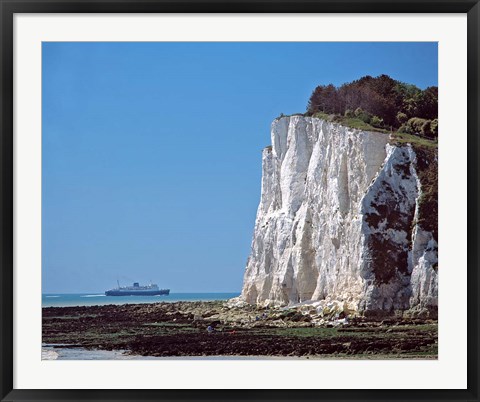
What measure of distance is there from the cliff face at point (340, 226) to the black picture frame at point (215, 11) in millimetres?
12477

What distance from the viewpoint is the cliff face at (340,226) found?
24719 millimetres

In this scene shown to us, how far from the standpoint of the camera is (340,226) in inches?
1137

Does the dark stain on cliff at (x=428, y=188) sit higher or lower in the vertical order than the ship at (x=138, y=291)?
higher

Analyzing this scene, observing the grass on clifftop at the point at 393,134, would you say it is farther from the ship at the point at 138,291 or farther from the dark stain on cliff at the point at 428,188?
the ship at the point at 138,291

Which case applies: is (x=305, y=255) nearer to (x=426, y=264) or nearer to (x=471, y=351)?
(x=426, y=264)

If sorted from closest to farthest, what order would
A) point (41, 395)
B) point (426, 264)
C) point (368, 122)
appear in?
point (41, 395), point (426, 264), point (368, 122)

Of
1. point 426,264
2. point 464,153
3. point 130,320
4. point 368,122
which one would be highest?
point 368,122

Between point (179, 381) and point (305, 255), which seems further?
point (305, 255)


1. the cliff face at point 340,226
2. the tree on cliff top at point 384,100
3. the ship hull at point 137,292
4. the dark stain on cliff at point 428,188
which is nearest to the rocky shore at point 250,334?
the cliff face at point 340,226

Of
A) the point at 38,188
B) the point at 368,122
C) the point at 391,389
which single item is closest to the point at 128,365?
the point at 38,188

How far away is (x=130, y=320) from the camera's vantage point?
3148 centimetres

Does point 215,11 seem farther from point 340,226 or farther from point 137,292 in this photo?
point 137,292

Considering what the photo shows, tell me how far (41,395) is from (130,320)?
2050cm

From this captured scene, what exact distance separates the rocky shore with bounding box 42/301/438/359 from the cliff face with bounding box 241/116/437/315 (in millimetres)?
988
